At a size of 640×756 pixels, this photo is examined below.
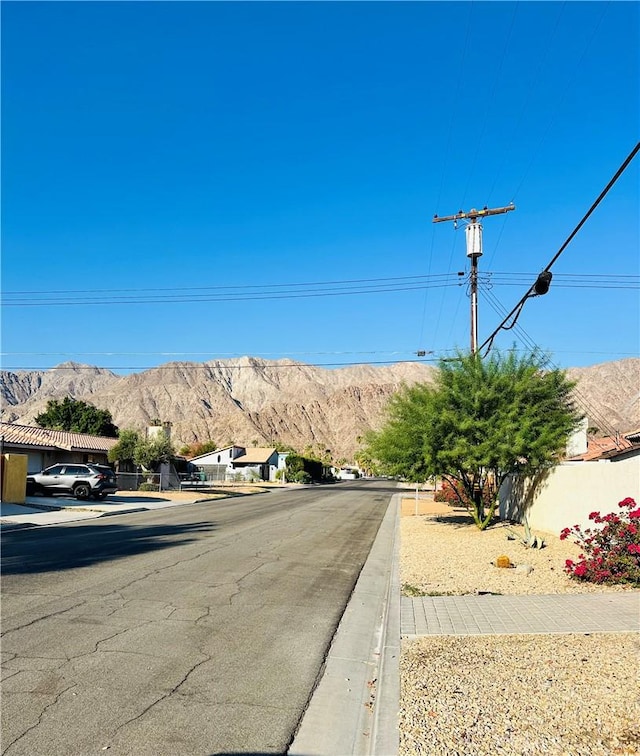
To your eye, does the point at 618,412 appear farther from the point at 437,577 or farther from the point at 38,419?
the point at 437,577

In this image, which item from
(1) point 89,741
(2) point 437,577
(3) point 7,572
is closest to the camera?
(1) point 89,741

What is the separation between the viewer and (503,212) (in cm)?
2662

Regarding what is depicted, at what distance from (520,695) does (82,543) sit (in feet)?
41.7

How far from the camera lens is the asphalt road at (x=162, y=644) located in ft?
15.5

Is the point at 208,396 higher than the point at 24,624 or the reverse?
higher

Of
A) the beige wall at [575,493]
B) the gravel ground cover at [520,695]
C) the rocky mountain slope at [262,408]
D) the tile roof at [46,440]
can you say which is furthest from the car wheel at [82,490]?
the rocky mountain slope at [262,408]

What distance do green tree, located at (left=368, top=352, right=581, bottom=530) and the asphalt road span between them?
241 inches

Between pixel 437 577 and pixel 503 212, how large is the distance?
18941 mm

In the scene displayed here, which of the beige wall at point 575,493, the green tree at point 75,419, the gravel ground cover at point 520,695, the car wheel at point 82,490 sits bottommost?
the car wheel at point 82,490

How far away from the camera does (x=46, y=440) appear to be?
44.3 metres

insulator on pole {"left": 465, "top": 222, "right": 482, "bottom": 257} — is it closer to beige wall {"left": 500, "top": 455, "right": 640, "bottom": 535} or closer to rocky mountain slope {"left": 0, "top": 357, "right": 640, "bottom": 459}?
beige wall {"left": 500, "top": 455, "right": 640, "bottom": 535}

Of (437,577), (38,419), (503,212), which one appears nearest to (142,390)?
(38,419)

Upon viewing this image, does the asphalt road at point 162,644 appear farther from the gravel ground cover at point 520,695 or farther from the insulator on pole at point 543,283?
the insulator on pole at point 543,283

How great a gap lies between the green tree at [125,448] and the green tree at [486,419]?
108 ft
